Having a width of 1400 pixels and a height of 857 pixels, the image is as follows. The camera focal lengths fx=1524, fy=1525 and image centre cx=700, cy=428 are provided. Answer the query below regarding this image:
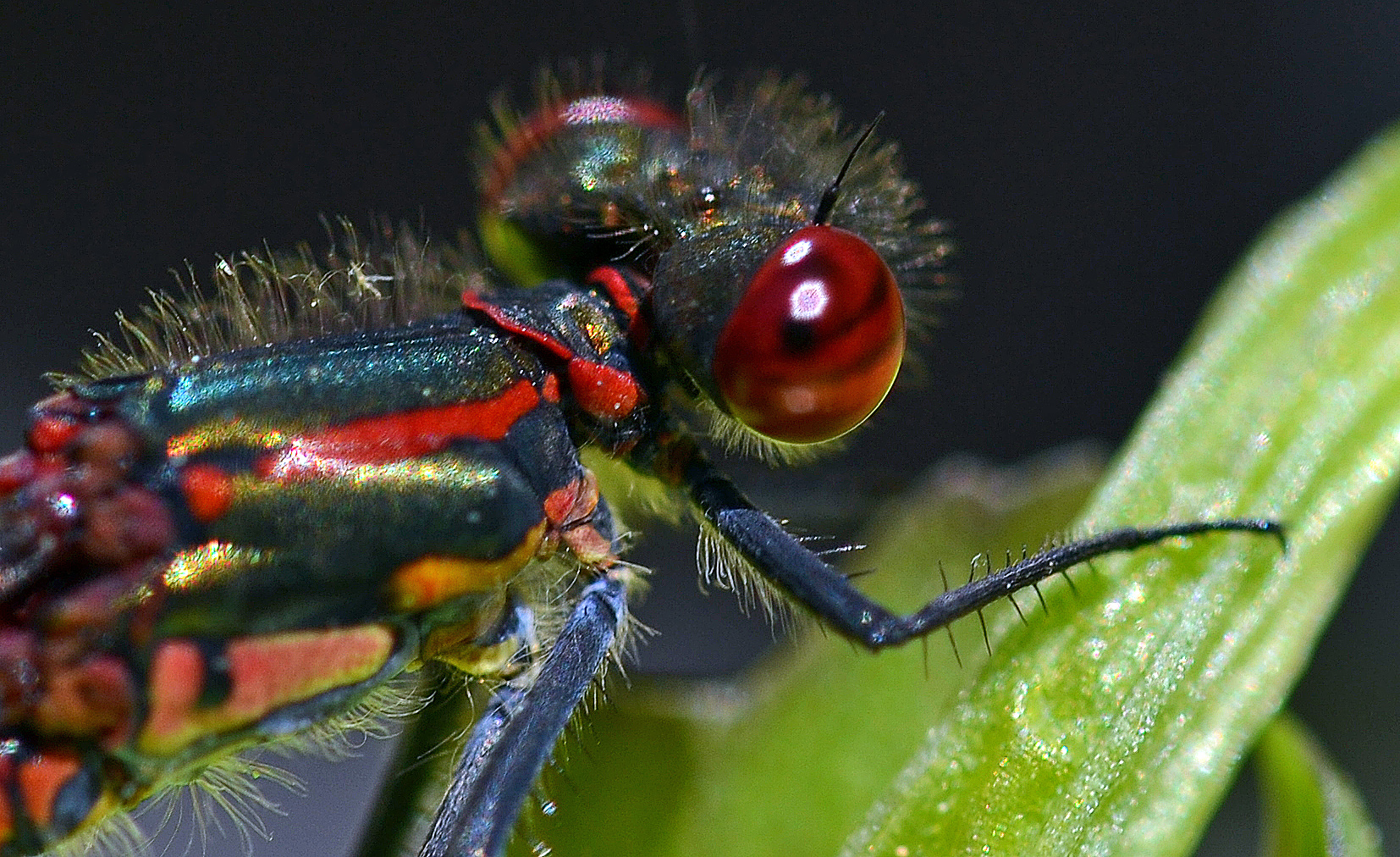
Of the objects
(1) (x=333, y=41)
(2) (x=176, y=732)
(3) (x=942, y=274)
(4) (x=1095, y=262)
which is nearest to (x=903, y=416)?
(4) (x=1095, y=262)

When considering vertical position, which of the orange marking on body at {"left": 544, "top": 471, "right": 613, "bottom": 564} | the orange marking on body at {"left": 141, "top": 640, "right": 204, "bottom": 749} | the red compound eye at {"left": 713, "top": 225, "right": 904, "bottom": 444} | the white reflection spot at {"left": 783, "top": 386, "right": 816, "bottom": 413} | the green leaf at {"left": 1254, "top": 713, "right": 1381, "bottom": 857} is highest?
the red compound eye at {"left": 713, "top": 225, "right": 904, "bottom": 444}

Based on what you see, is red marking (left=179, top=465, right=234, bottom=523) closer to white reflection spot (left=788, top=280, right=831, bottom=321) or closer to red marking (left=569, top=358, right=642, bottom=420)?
red marking (left=569, top=358, right=642, bottom=420)

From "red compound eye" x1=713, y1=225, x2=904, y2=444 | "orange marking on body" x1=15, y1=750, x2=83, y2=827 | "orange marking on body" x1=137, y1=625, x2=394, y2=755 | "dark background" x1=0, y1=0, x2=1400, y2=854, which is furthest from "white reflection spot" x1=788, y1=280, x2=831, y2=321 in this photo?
"dark background" x1=0, y1=0, x2=1400, y2=854

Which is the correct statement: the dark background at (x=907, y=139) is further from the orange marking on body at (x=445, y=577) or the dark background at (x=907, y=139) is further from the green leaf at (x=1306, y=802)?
the orange marking on body at (x=445, y=577)

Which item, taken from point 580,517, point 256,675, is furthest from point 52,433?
point 580,517

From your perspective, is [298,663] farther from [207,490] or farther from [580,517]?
[580,517]

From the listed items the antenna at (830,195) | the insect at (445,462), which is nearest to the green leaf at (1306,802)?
the insect at (445,462)

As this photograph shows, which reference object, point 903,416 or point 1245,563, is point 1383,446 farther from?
point 903,416

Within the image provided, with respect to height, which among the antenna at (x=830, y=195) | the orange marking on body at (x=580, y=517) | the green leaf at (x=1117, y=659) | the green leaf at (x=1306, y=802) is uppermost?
the antenna at (x=830, y=195)
